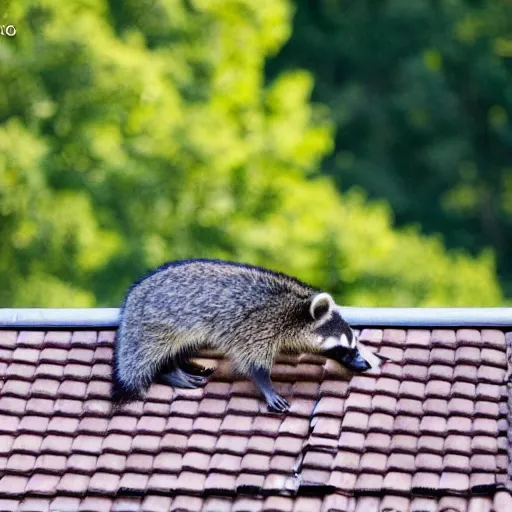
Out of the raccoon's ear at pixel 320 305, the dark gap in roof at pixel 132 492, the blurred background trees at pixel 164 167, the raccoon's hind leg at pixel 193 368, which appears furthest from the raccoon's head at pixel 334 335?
the blurred background trees at pixel 164 167

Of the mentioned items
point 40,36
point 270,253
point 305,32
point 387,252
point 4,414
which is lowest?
point 305,32

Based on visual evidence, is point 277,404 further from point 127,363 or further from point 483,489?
point 483,489

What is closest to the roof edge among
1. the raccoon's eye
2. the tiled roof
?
the tiled roof

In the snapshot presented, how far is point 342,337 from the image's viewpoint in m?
7.86

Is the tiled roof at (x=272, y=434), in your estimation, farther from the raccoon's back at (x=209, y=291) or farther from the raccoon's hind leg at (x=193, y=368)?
the raccoon's back at (x=209, y=291)

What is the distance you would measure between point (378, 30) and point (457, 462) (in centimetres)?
3069

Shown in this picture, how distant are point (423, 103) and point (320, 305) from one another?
89.2 feet

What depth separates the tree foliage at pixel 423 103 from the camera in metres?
33.4

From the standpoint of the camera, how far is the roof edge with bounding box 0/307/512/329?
26.2 ft

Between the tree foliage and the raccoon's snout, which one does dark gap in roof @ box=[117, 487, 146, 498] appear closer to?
the raccoon's snout

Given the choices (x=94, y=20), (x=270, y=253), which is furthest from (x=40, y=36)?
(x=270, y=253)

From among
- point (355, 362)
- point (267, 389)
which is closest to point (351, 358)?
point (355, 362)

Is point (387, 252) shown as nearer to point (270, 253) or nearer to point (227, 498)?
point (270, 253)

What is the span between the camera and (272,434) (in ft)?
24.4
